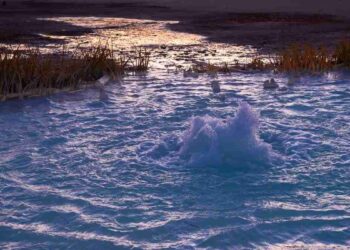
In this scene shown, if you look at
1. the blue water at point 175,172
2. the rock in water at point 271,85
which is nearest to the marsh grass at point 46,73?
the blue water at point 175,172

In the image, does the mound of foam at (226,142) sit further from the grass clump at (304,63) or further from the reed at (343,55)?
the reed at (343,55)

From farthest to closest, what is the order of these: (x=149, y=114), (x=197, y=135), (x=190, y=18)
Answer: (x=190, y=18) < (x=149, y=114) < (x=197, y=135)

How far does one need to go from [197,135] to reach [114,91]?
347 centimetres

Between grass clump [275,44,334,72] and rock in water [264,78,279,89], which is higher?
grass clump [275,44,334,72]

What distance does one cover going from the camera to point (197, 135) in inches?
259

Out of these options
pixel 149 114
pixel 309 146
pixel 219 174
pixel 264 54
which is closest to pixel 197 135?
pixel 219 174

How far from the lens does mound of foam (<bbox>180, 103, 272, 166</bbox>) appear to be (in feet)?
20.9

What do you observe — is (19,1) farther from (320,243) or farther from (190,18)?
(320,243)

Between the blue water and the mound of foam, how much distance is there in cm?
1

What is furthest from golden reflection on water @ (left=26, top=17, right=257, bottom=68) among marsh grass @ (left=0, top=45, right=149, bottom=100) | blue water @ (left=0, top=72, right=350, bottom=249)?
blue water @ (left=0, top=72, right=350, bottom=249)

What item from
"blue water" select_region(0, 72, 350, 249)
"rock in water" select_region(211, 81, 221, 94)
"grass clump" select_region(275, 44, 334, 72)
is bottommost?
"blue water" select_region(0, 72, 350, 249)

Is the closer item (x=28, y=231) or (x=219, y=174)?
(x=28, y=231)

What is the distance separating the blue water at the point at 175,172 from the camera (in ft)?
16.0

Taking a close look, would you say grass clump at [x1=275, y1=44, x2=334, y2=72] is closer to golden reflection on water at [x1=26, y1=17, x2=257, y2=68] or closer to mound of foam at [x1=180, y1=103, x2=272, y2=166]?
golden reflection on water at [x1=26, y1=17, x2=257, y2=68]
